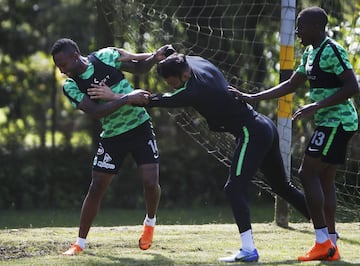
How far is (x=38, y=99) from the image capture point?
20.0m

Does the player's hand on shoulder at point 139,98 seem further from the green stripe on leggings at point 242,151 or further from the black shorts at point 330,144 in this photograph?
the black shorts at point 330,144

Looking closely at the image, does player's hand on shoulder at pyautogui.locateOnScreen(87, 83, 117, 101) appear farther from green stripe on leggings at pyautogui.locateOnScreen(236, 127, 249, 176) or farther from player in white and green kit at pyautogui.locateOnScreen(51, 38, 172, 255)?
green stripe on leggings at pyautogui.locateOnScreen(236, 127, 249, 176)

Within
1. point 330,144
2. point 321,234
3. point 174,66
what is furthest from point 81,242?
point 330,144

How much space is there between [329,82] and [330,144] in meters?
0.48

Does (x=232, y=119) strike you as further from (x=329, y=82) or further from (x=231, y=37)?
(x=231, y=37)

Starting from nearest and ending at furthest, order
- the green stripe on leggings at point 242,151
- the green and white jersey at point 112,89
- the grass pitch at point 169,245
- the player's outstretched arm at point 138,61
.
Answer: the green stripe on leggings at point 242,151, the grass pitch at point 169,245, the green and white jersey at point 112,89, the player's outstretched arm at point 138,61

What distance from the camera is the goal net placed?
1027 centimetres

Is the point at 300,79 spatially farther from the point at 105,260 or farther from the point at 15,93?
the point at 15,93

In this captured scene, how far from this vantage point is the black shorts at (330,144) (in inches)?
258

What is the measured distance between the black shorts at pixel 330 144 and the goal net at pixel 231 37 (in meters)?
2.98

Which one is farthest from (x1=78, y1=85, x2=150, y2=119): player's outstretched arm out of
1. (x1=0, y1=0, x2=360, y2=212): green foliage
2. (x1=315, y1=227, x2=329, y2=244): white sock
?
(x1=0, y1=0, x2=360, y2=212): green foliage

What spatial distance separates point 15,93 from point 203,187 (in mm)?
5429

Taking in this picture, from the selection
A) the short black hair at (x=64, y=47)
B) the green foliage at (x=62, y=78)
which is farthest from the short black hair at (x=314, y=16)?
the green foliage at (x=62, y=78)

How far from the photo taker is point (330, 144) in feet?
21.5
